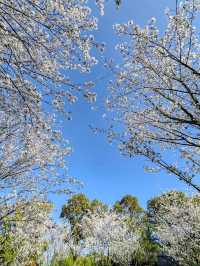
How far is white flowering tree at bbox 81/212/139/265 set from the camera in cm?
1908

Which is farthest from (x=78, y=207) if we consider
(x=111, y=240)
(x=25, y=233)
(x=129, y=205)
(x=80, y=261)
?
(x=25, y=233)

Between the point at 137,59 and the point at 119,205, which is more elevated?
the point at 119,205

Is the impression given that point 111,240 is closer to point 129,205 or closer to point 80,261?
point 80,261

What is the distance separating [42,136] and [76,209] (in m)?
30.1

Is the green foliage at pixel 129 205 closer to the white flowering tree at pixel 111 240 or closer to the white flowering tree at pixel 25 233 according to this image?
the white flowering tree at pixel 111 240

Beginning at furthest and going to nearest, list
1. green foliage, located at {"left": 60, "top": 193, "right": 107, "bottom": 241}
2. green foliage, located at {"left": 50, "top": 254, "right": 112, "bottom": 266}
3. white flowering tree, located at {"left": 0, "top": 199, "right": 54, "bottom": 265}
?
1. green foliage, located at {"left": 60, "top": 193, "right": 107, "bottom": 241}
2. green foliage, located at {"left": 50, "top": 254, "right": 112, "bottom": 266}
3. white flowering tree, located at {"left": 0, "top": 199, "right": 54, "bottom": 265}

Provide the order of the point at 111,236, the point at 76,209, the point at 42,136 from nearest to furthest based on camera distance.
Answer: the point at 42,136, the point at 111,236, the point at 76,209

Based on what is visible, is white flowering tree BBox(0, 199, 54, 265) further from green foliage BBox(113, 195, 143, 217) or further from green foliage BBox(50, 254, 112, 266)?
green foliage BBox(113, 195, 143, 217)

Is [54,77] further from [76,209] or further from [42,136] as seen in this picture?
[76,209]

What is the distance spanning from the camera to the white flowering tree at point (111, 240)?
62.6 feet

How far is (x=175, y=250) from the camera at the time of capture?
1508 cm

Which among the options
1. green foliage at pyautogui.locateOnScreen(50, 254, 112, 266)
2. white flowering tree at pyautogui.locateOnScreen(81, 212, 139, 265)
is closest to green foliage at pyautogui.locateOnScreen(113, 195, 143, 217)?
white flowering tree at pyautogui.locateOnScreen(81, 212, 139, 265)

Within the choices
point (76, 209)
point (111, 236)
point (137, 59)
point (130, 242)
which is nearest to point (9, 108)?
point (137, 59)

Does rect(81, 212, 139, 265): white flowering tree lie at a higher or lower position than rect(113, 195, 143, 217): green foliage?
lower
